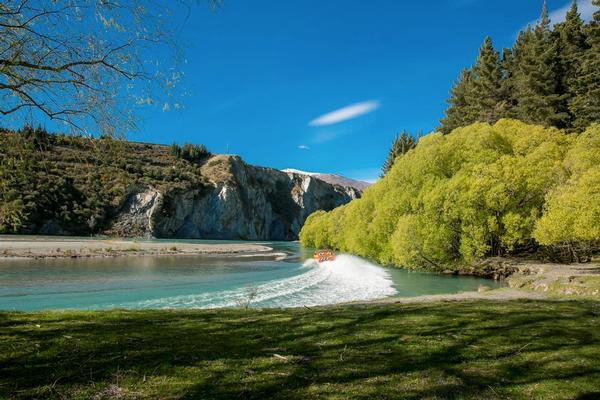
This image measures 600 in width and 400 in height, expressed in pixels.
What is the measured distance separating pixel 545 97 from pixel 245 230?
14517 cm

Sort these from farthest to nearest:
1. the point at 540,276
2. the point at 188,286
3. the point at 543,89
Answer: the point at 543,89, the point at 188,286, the point at 540,276

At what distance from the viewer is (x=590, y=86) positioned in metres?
38.4

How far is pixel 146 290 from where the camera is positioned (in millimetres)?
27641

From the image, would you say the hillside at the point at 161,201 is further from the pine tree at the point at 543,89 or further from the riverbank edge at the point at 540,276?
the pine tree at the point at 543,89

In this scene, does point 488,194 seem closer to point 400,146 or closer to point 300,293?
point 300,293

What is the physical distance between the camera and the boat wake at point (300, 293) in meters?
23.5

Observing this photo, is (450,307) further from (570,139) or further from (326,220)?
(326,220)

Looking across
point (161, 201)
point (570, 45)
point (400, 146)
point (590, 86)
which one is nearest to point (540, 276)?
point (590, 86)

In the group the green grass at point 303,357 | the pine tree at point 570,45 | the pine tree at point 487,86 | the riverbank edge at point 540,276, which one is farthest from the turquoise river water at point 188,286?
the pine tree at point 487,86

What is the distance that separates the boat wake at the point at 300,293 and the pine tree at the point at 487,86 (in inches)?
1499

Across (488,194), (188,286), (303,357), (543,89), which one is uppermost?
(543,89)

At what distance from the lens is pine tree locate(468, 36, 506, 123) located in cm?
6331

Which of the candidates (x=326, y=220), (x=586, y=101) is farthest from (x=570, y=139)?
(x=326, y=220)

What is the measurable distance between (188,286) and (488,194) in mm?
24261
